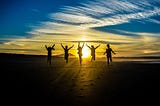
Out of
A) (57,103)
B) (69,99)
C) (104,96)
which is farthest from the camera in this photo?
(104,96)

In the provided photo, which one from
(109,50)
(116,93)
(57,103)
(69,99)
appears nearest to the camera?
(57,103)

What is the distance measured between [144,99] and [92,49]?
2800 cm

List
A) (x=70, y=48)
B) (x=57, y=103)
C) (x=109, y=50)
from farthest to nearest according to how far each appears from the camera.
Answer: (x=70, y=48) < (x=109, y=50) < (x=57, y=103)

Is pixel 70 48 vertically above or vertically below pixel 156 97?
above

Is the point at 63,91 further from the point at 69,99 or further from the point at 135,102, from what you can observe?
the point at 135,102

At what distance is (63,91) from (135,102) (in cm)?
342

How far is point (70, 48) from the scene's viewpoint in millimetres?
37125

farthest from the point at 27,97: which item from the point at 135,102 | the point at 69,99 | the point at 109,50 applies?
the point at 109,50

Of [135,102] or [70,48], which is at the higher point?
[70,48]

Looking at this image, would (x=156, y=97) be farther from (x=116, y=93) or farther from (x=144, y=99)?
(x=116, y=93)

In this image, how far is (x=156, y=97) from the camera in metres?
9.70

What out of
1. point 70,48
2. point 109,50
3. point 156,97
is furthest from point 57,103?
Answer: point 70,48

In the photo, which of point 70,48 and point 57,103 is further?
point 70,48

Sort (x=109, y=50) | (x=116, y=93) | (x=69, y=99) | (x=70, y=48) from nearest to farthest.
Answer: (x=69, y=99) → (x=116, y=93) → (x=109, y=50) → (x=70, y=48)
